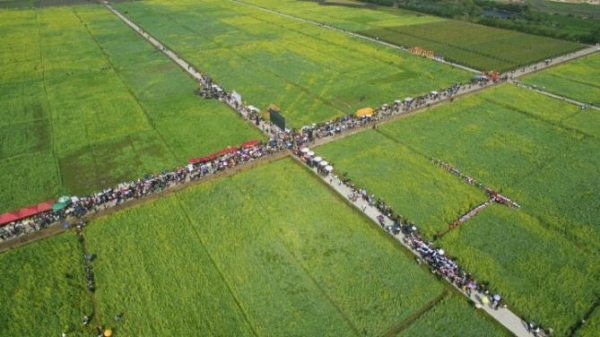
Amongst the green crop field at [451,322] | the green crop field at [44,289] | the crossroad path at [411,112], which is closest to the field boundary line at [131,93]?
the crossroad path at [411,112]

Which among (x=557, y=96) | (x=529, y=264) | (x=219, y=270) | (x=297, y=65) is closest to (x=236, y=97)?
(x=297, y=65)

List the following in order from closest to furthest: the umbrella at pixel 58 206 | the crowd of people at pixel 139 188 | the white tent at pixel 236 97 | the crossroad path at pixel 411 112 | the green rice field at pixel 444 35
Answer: the crossroad path at pixel 411 112 < the crowd of people at pixel 139 188 < the umbrella at pixel 58 206 < the white tent at pixel 236 97 < the green rice field at pixel 444 35

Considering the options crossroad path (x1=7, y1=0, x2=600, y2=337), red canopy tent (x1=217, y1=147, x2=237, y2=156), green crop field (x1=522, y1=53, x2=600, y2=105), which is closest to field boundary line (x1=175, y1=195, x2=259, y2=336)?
red canopy tent (x1=217, y1=147, x2=237, y2=156)

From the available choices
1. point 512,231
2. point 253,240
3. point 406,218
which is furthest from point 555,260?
point 253,240

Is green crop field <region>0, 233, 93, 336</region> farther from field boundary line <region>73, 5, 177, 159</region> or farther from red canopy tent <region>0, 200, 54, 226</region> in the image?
field boundary line <region>73, 5, 177, 159</region>

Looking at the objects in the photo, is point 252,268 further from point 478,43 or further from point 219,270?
point 478,43

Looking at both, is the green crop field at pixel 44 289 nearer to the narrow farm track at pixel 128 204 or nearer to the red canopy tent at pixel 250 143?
the narrow farm track at pixel 128 204

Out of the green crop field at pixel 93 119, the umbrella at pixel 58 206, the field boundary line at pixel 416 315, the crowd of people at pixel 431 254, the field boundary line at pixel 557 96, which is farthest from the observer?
the field boundary line at pixel 557 96
